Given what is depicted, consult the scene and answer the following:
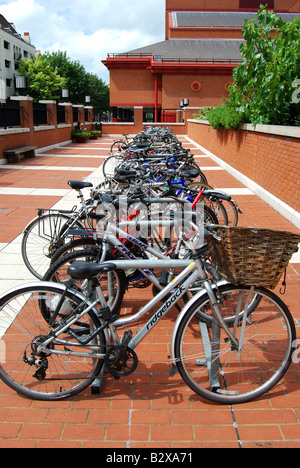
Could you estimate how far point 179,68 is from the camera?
4100 cm

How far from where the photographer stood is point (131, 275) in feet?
13.3

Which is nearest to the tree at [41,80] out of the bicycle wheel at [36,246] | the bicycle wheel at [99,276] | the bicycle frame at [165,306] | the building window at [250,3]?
the building window at [250,3]

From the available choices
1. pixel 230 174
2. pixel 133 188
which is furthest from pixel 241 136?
pixel 133 188

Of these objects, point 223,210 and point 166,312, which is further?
point 223,210

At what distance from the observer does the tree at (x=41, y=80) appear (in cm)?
6181

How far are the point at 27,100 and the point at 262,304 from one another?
14981 millimetres

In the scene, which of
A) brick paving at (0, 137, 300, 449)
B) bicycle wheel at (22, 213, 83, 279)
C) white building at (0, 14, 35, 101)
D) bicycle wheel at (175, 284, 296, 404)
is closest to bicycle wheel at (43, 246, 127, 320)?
brick paving at (0, 137, 300, 449)

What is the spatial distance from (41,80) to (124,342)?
213 feet

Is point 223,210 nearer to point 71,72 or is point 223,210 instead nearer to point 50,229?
point 50,229

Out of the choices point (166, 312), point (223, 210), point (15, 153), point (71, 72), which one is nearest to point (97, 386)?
point (166, 312)

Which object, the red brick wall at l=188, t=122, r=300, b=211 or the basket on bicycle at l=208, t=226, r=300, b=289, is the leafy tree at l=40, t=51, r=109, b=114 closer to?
the red brick wall at l=188, t=122, r=300, b=211

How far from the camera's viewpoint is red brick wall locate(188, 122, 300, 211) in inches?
301

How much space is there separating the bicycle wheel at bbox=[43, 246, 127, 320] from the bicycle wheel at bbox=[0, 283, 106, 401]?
0.32 m

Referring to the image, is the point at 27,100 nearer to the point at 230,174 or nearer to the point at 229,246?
the point at 230,174
